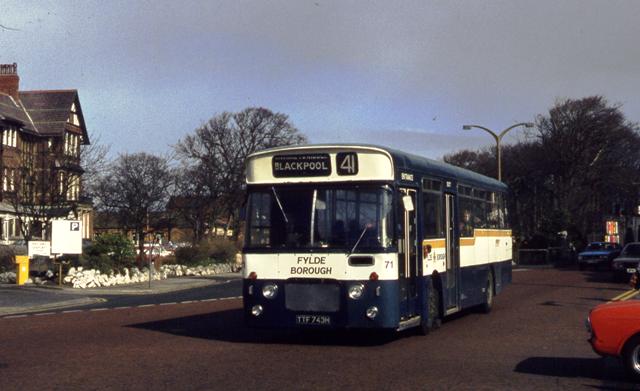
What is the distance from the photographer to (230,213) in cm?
8194

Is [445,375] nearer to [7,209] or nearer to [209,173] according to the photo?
[7,209]

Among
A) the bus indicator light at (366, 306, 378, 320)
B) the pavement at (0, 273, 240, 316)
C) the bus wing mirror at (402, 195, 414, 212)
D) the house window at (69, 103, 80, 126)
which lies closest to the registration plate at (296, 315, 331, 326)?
the bus indicator light at (366, 306, 378, 320)

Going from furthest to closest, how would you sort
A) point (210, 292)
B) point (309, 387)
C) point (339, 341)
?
point (210, 292)
point (339, 341)
point (309, 387)

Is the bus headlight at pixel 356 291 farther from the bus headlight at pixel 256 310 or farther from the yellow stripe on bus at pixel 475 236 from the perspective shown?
the yellow stripe on bus at pixel 475 236

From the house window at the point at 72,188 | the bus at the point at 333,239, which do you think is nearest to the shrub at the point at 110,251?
the house window at the point at 72,188

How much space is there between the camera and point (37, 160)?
157ft

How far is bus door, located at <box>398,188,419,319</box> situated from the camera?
1422 centimetres

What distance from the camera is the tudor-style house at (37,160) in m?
46.2

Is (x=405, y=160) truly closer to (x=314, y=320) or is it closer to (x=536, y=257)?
(x=314, y=320)

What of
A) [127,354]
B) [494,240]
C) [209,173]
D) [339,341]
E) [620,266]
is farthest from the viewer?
[209,173]

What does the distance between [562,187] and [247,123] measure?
2709cm

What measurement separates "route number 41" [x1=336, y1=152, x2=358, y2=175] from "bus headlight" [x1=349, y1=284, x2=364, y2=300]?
5.53ft

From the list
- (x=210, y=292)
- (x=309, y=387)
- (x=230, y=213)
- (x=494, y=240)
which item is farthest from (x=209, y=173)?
(x=309, y=387)

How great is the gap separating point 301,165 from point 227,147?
6750 cm
